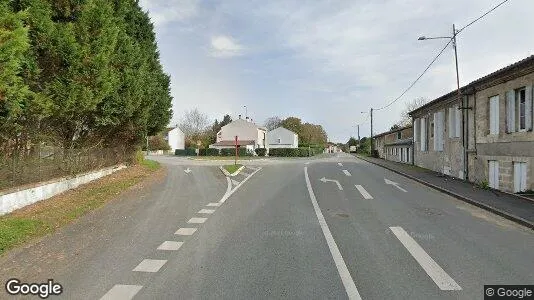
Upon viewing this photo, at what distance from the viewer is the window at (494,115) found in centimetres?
1747

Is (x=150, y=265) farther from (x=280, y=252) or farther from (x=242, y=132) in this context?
(x=242, y=132)

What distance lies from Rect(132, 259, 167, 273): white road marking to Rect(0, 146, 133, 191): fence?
21.3ft

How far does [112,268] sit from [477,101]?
19.3 m

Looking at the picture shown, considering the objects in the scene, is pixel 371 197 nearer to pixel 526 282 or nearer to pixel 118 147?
pixel 526 282

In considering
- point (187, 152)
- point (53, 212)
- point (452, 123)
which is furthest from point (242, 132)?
point (53, 212)

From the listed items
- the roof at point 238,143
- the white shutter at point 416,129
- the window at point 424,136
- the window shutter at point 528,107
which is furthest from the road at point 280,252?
the roof at point 238,143

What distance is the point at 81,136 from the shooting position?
1619 centimetres

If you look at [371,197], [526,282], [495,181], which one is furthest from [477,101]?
[526,282]

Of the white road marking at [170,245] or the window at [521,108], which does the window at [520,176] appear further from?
the white road marking at [170,245]

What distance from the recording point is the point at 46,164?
1287 cm

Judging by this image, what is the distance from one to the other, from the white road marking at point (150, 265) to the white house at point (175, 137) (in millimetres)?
93793

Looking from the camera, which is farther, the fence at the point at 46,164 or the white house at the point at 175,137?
the white house at the point at 175,137

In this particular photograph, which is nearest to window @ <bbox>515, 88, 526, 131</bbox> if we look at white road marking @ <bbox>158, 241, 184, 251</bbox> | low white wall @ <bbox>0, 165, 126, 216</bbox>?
white road marking @ <bbox>158, 241, 184, 251</bbox>

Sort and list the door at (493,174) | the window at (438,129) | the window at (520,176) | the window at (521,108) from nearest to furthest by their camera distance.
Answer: the window at (520,176)
the window at (521,108)
the door at (493,174)
the window at (438,129)
